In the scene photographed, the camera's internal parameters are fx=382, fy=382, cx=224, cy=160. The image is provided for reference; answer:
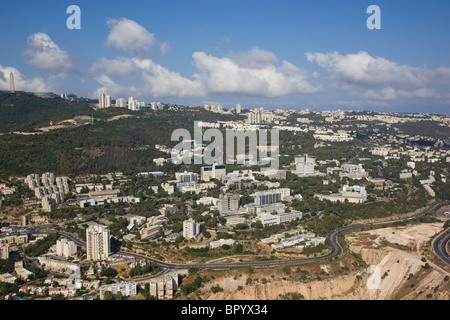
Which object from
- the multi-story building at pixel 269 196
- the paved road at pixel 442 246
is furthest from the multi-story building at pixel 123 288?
the paved road at pixel 442 246

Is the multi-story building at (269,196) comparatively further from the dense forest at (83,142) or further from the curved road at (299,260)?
the dense forest at (83,142)

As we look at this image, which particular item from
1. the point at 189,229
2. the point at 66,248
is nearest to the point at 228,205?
the point at 189,229

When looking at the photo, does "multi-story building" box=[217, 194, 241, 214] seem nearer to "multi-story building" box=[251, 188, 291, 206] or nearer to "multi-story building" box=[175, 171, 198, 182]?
"multi-story building" box=[251, 188, 291, 206]

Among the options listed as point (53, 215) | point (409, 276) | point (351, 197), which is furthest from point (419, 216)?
point (53, 215)

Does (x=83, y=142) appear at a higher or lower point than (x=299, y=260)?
higher

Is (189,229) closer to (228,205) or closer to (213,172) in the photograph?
(228,205)

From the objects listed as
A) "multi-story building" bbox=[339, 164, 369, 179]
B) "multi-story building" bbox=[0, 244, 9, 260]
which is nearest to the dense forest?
"multi-story building" bbox=[0, 244, 9, 260]
